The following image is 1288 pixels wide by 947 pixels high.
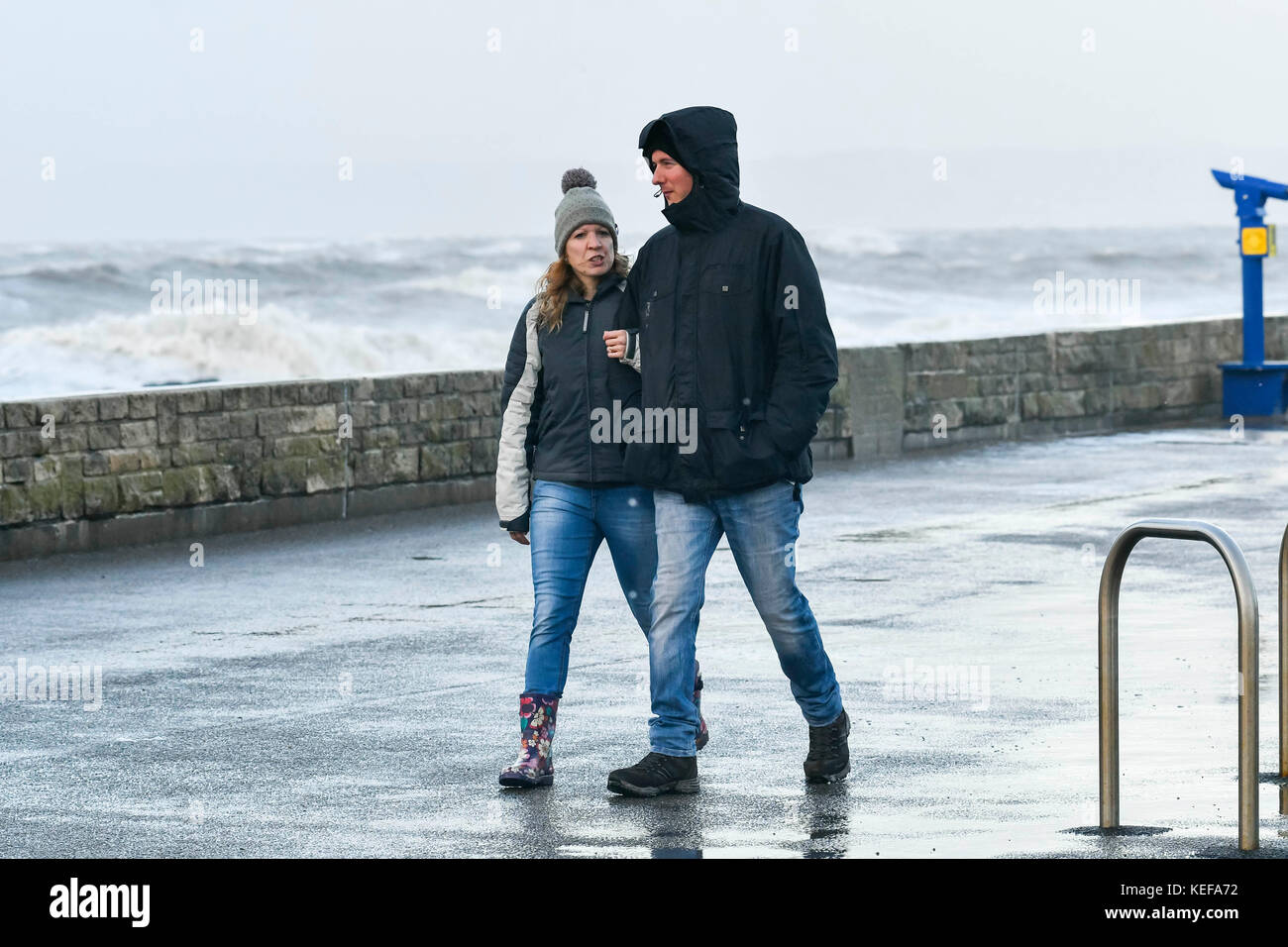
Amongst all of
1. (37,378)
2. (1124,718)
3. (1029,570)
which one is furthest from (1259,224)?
(37,378)

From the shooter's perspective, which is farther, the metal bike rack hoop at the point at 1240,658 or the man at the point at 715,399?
the man at the point at 715,399

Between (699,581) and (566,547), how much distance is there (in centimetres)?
53

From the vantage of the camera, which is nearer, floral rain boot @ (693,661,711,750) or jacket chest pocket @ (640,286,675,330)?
jacket chest pocket @ (640,286,675,330)

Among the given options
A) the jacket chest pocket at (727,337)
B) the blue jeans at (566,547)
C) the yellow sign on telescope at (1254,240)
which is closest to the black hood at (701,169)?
the jacket chest pocket at (727,337)

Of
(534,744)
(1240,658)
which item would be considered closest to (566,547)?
(534,744)

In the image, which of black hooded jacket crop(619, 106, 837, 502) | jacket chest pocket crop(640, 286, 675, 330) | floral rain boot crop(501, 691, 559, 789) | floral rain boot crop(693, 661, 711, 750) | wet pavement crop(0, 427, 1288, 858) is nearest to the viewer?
wet pavement crop(0, 427, 1288, 858)

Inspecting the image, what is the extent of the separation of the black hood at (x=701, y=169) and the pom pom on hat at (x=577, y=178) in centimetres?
62

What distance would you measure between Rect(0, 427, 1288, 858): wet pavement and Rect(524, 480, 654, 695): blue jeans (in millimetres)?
386

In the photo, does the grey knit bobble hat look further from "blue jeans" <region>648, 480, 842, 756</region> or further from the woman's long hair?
"blue jeans" <region>648, 480, 842, 756</region>

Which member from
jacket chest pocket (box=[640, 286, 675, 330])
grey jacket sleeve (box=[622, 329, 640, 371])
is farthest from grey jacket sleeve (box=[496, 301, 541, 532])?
jacket chest pocket (box=[640, 286, 675, 330])

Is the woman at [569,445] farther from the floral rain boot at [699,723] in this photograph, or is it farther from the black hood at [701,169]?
the black hood at [701,169]

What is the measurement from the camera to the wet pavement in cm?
627

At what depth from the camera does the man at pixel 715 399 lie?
21.7ft

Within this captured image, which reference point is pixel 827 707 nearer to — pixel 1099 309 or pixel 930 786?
pixel 930 786
